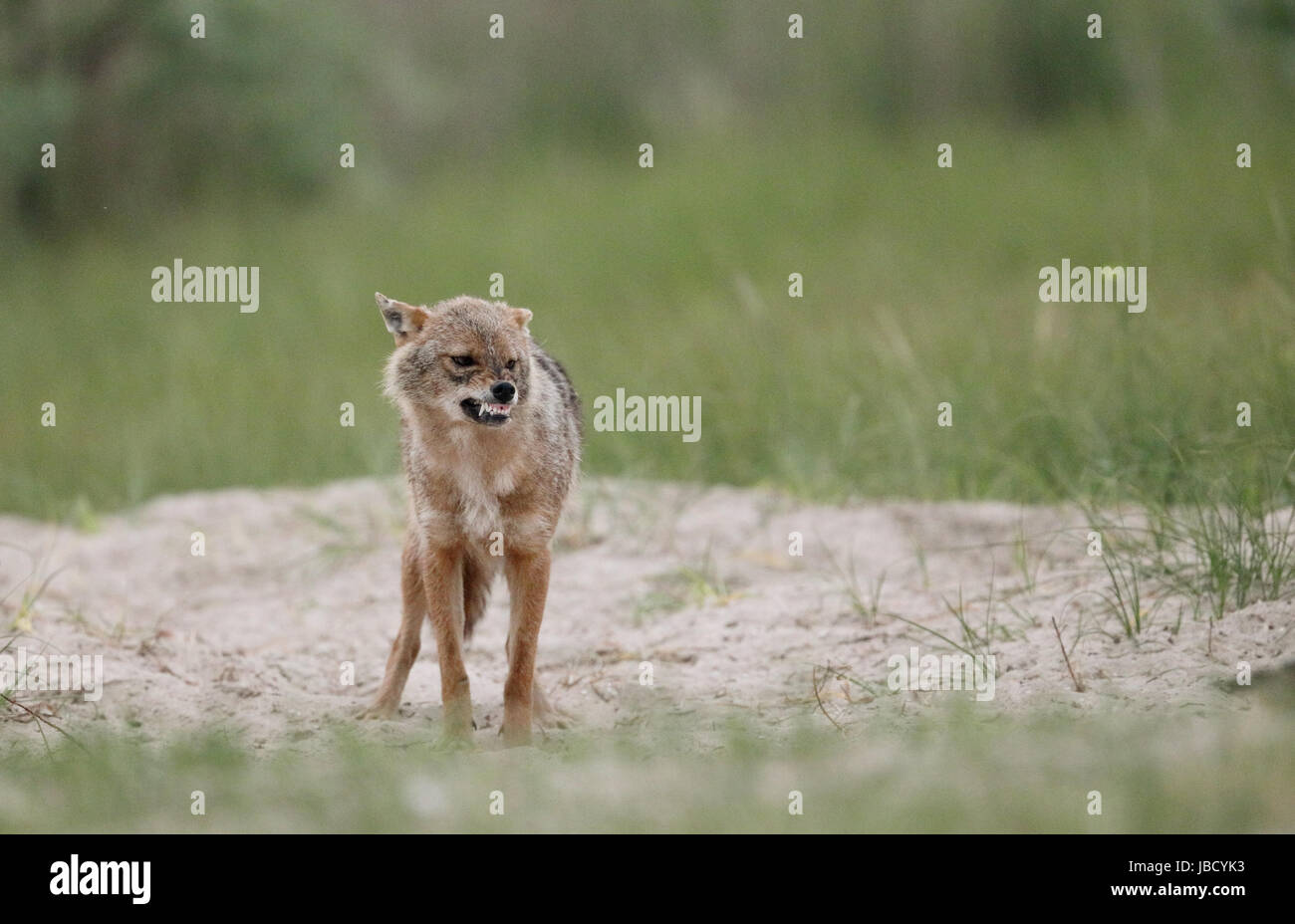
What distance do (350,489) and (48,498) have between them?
241cm

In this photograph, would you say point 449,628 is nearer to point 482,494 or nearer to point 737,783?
point 482,494

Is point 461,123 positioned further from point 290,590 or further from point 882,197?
point 290,590

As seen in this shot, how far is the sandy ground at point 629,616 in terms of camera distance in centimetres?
596

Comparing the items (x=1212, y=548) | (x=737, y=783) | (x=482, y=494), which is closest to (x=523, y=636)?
(x=482, y=494)

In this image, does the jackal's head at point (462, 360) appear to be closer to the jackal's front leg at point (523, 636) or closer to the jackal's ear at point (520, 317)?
the jackal's ear at point (520, 317)

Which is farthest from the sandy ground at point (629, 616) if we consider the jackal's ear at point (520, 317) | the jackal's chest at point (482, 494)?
the jackal's ear at point (520, 317)

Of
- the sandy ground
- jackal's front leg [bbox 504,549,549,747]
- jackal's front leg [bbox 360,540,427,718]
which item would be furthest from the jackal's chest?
the sandy ground

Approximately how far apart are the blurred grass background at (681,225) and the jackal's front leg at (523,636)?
10.1 feet

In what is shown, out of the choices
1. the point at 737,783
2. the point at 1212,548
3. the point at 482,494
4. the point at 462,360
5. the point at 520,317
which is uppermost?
the point at 520,317

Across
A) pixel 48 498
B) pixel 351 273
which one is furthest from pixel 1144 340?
pixel 351 273

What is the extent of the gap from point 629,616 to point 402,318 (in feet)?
7.31

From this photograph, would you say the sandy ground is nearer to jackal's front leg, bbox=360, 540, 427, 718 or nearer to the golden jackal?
jackal's front leg, bbox=360, 540, 427, 718

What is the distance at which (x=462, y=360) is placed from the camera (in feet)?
19.8

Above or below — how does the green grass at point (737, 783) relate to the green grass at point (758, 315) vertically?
below
